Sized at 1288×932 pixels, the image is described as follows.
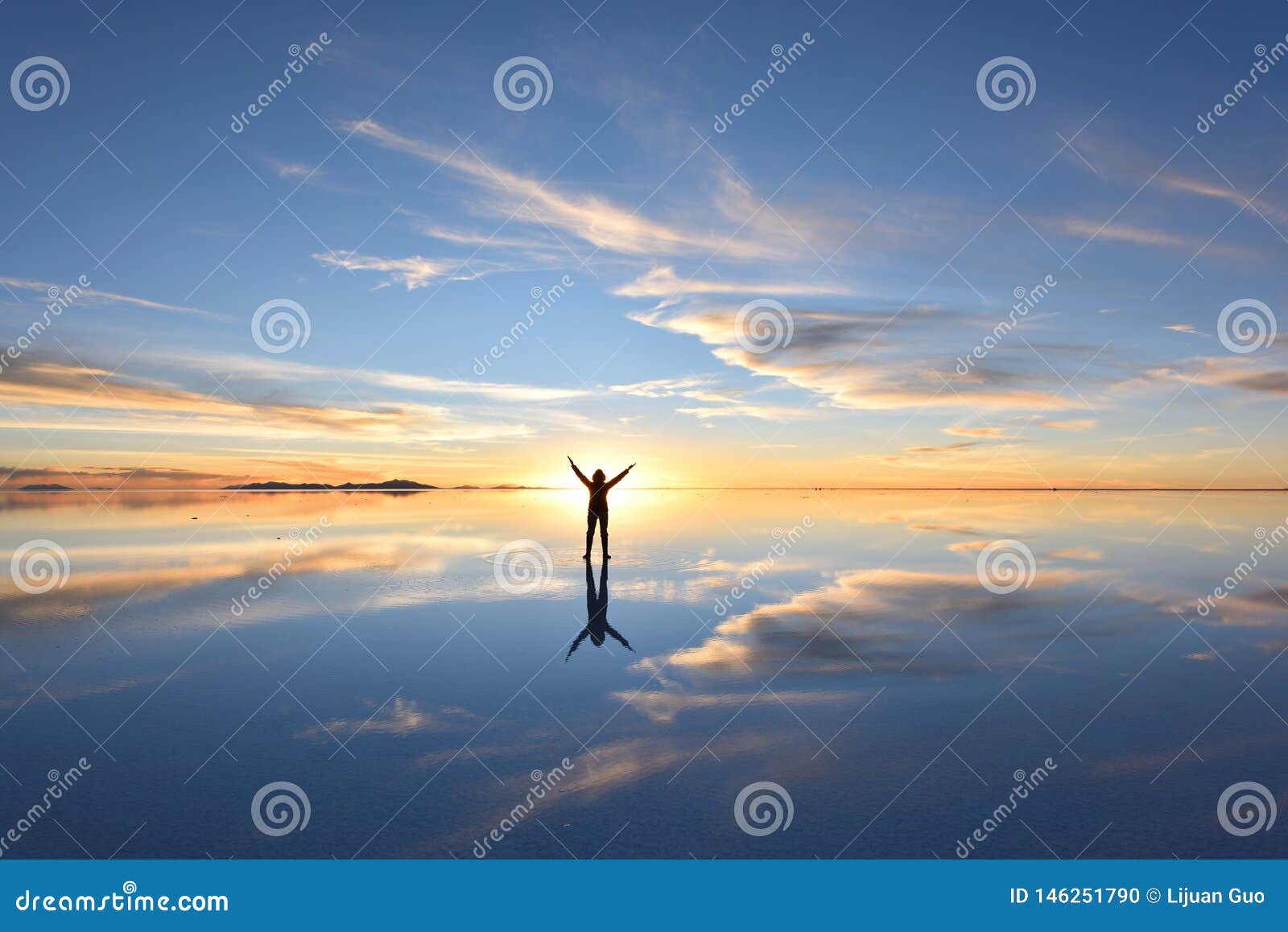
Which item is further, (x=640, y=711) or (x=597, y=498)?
(x=597, y=498)

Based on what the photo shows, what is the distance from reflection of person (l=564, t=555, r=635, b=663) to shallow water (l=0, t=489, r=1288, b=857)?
0.19 m

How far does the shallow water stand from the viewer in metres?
5.46

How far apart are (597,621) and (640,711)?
434 centimetres

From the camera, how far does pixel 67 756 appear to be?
679 cm

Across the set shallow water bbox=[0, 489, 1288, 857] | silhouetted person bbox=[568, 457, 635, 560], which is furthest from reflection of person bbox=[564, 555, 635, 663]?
silhouetted person bbox=[568, 457, 635, 560]

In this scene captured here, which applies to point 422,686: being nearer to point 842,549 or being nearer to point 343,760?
point 343,760

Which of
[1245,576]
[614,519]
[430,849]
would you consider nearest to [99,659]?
[430,849]

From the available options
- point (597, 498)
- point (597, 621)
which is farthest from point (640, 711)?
point (597, 498)

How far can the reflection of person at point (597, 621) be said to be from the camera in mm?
10888

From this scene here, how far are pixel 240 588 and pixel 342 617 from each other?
13.7ft

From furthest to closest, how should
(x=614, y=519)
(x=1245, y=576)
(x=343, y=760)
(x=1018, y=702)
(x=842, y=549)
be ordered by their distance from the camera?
(x=614, y=519)
(x=842, y=549)
(x=1245, y=576)
(x=1018, y=702)
(x=343, y=760)

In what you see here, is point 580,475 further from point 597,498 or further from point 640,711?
point 640,711

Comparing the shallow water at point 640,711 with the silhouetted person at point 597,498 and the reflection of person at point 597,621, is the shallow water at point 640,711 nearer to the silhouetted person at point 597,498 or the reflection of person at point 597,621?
the reflection of person at point 597,621

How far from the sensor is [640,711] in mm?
7957
